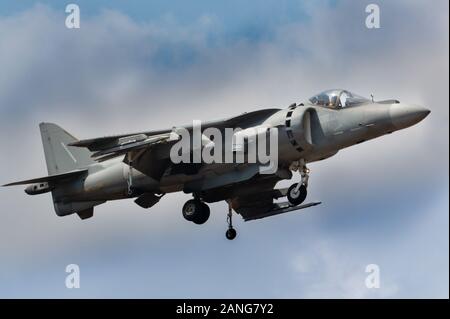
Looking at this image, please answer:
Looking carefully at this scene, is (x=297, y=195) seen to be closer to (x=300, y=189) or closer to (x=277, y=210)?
(x=300, y=189)

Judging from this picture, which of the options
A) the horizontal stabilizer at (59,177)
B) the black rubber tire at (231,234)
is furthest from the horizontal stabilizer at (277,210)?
the horizontal stabilizer at (59,177)

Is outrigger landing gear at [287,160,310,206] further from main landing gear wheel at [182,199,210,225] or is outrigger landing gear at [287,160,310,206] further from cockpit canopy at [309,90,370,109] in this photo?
main landing gear wheel at [182,199,210,225]

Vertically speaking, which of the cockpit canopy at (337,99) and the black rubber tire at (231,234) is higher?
the cockpit canopy at (337,99)

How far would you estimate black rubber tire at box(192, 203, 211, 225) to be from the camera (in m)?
41.1

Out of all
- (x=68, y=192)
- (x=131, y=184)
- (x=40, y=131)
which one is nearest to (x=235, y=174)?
(x=131, y=184)

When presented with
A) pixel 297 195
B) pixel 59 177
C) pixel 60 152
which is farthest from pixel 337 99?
pixel 60 152

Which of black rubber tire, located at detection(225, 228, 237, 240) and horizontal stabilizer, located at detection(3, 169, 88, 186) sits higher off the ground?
horizontal stabilizer, located at detection(3, 169, 88, 186)

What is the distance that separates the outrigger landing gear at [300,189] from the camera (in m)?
38.5

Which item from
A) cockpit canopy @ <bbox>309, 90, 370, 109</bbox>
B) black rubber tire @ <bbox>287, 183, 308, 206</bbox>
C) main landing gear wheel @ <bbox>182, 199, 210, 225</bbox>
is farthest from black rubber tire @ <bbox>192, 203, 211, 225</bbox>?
cockpit canopy @ <bbox>309, 90, 370, 109</bbox>

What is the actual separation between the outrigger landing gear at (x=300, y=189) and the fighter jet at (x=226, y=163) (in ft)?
0.10

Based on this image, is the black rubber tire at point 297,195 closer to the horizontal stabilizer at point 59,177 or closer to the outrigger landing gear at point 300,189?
the outrigger landing gear at point 300,189

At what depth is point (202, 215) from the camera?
41.1 m

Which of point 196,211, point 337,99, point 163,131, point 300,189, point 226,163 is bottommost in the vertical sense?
Answer: point 196,211

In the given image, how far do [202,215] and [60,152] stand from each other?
635 cm
